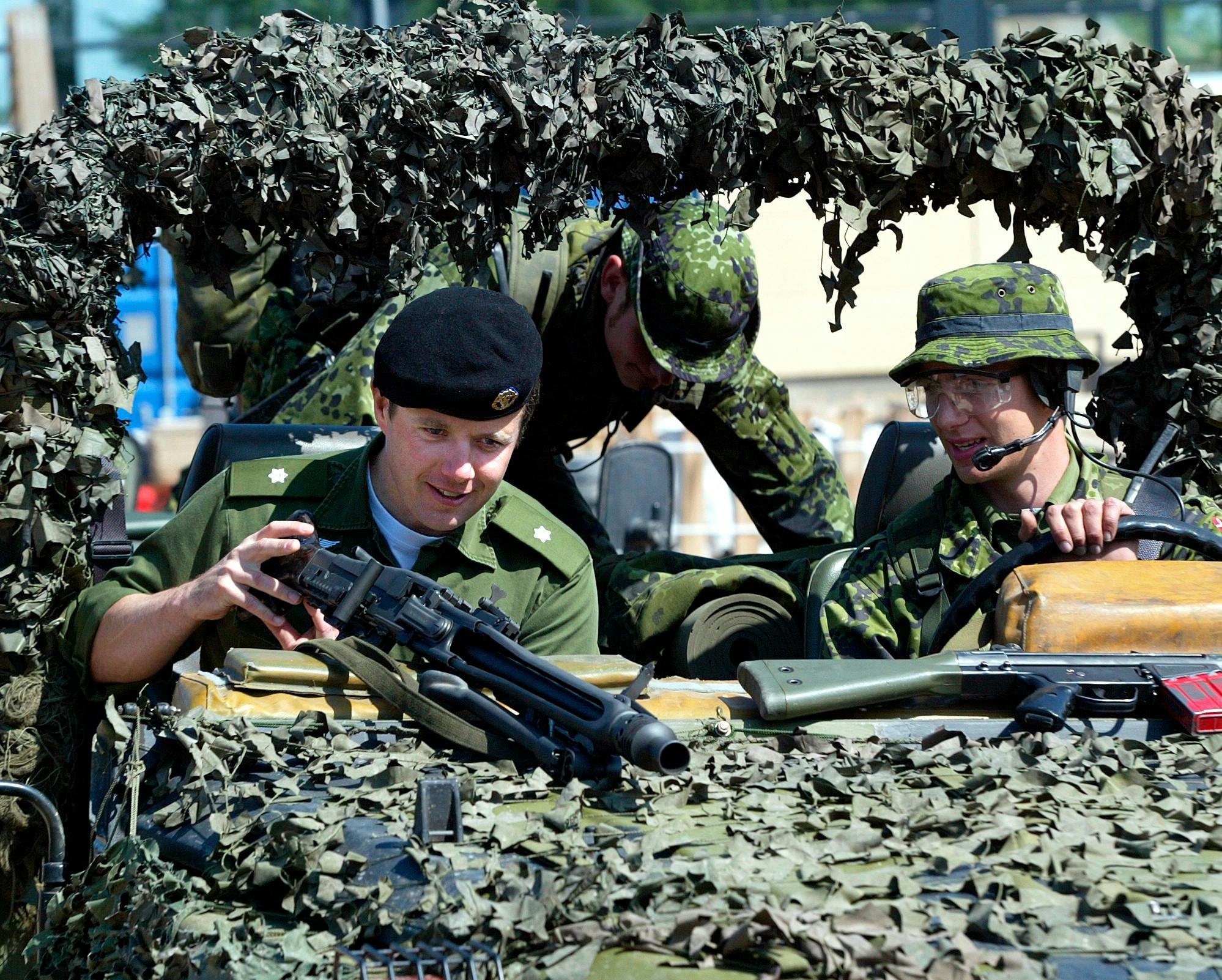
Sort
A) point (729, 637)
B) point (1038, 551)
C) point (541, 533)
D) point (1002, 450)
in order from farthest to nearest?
point (729, 637), point (1002, 450), point (541, 533), point (1038, 551)

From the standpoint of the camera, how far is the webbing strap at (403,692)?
2.61 meters

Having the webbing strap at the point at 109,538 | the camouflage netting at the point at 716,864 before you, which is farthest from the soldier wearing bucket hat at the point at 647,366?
the camouflage netting at the point at 716,864

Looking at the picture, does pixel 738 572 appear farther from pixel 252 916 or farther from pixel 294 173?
pixel 252 916

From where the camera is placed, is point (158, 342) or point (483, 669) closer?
point (483, 669)

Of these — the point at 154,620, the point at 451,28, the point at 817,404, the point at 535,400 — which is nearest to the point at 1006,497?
the point at 535,400

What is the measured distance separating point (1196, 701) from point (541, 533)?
151cm

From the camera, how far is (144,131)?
3.72m

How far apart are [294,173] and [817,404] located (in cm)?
1230

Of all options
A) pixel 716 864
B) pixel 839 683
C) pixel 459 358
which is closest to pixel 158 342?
pixel 459 358

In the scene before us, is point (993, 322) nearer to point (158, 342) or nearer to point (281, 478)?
point (281, 478)

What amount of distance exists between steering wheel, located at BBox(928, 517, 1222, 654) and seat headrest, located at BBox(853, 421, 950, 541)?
945mm

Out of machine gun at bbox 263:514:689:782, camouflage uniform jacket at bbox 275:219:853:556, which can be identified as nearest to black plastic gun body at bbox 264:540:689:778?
machine gun at bbox 263:514:689:782

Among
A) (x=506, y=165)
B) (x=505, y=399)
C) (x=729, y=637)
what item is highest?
(x=506, y=165)

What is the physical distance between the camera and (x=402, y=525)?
11.5 feet
